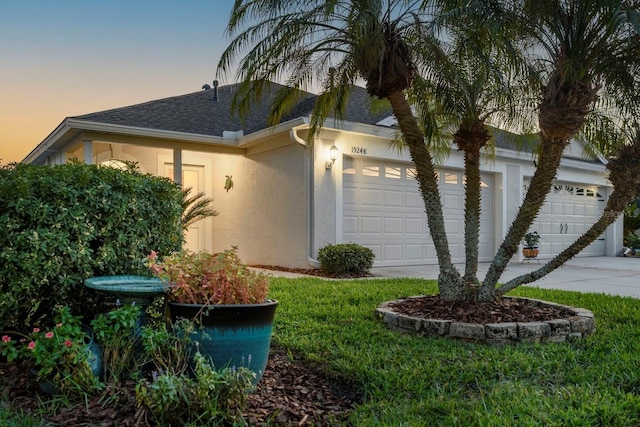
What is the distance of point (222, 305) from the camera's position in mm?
2924

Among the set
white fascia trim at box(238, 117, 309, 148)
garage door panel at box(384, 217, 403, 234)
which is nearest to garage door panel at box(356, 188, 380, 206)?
garage door panel at box(384, 217, 403, 234)

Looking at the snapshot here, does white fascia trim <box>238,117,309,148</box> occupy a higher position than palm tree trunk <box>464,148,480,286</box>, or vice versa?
white fascia trim <box>238,117,309,148</box>

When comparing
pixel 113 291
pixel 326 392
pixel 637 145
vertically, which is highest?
pixel 637 145

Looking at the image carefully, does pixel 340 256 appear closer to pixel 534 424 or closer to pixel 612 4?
pixel 612 4

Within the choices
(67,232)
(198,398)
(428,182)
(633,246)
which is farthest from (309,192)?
(633,246)

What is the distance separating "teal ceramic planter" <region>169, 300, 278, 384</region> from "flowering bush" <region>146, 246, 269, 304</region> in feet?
0.30

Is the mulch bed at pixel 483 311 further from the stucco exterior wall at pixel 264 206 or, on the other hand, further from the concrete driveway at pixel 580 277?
the stucco exterior wall at pixel 264 206

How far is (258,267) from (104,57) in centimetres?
599

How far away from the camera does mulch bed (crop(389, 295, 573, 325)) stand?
443 centimetres

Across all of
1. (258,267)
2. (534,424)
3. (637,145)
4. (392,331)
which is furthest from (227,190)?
(534,424)

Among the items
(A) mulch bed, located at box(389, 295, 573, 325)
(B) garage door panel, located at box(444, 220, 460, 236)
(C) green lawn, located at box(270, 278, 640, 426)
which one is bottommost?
(C) green lawn, located at box(270, 278, 640, 426)

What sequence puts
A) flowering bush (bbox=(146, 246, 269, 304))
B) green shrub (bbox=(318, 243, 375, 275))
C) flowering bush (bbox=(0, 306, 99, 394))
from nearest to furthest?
flowering bush (bbox=(0, 306, 99, 394))
flowering bush (bbox=(146, 246, 269, 304))
green shrub (bbox=(318, 243, 375, 275))

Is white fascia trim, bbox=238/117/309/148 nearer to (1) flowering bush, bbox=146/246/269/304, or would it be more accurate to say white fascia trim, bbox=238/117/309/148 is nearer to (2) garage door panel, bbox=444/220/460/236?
(2) garage door panel, bbox=444/220/460/236

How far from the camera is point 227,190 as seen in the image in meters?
12.6
